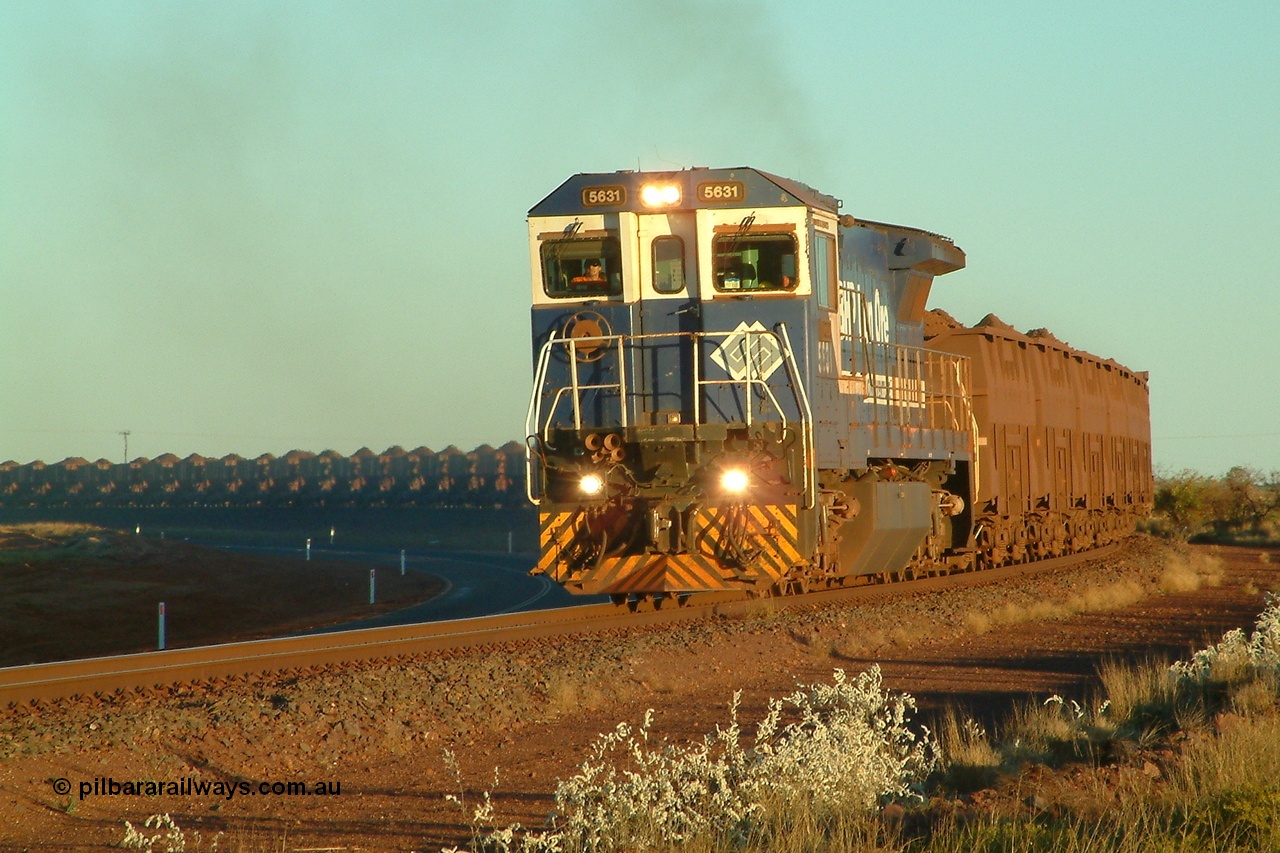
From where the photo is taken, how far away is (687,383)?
1334 cm

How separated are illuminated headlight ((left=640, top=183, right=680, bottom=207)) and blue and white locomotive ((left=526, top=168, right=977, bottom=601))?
14mm

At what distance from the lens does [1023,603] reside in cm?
1670

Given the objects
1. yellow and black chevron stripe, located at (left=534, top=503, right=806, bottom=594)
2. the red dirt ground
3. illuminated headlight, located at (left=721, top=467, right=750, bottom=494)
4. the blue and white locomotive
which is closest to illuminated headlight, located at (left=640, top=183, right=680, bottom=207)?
the blue and white locomotive

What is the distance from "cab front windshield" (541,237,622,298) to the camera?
13531mm

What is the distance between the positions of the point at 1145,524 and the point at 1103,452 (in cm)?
1825

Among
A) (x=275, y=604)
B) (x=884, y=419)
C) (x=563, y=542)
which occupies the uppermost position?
(x=884, y=419)

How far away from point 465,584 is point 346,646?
1970 cm

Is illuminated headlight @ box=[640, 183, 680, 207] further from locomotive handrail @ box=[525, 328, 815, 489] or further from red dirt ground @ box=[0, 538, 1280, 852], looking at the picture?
red dirt ground @ box=[0, 538, 1280, 852]

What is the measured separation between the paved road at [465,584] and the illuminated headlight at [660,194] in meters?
9.33

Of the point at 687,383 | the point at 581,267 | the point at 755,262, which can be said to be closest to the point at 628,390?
the point at 687,383

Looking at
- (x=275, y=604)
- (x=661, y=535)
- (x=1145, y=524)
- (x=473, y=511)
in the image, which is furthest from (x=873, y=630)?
(x=473, y=511)

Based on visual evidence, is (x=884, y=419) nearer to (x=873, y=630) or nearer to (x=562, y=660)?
(x=873, y=630)

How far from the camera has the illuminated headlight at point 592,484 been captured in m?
13.1

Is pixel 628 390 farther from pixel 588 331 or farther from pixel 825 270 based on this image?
pixel 825 270
